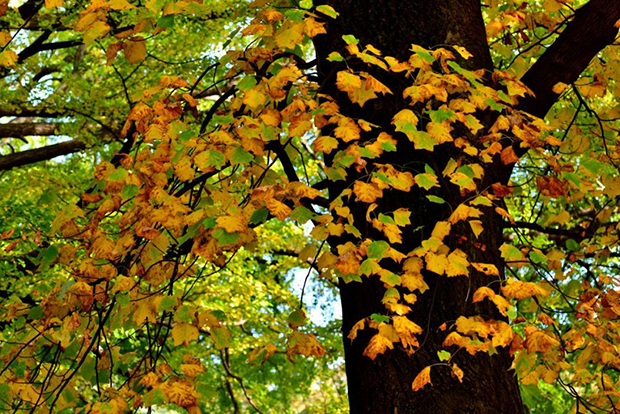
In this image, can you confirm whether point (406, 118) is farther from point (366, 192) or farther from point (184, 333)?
point (184, 333)

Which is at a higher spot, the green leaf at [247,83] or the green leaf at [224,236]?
the green leaf at [247,83]

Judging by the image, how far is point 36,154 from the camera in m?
12.5

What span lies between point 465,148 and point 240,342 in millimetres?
10147

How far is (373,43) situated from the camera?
4.35m

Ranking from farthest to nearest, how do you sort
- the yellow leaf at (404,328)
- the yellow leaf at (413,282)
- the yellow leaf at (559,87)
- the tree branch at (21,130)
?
1. the tree branch at (21,130)
2. the yellow leaf at (559,87)
3. the yellow leaf at (413,282)
4. the yellow leaf at (404,328)

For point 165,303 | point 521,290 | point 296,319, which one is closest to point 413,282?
point 521,290

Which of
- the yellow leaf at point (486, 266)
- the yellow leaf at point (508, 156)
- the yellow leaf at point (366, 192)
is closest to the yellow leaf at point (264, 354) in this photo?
the yellow leaf at point (366, 192)

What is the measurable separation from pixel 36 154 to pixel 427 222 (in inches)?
402

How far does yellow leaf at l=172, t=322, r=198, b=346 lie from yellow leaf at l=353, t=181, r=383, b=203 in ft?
3.42

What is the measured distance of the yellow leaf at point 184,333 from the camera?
11.2 ft

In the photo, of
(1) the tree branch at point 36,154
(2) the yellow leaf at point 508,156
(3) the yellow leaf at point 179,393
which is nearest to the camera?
(3) the yellow leaf at point 179,393

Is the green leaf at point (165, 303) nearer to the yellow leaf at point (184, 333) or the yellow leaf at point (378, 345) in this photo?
the yellow leaf at point (184, 333)

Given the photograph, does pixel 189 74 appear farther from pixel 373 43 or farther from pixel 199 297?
pixel 373 43

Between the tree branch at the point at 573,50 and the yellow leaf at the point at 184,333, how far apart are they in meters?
2.54
